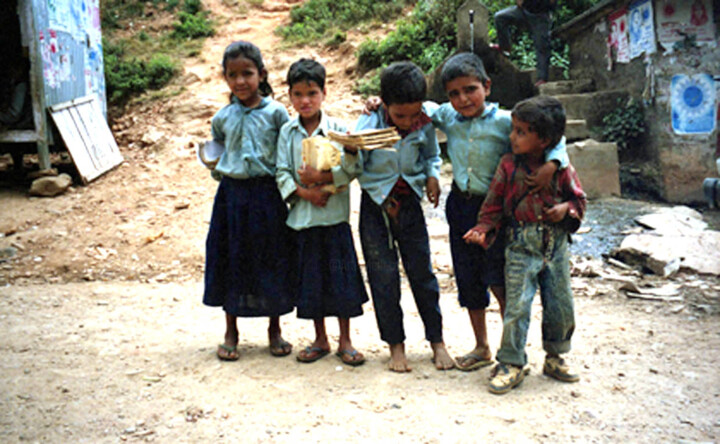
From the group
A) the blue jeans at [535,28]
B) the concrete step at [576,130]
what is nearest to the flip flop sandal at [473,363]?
the concrete step at [576,130]

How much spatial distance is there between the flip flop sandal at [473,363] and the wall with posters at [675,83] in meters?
4.94

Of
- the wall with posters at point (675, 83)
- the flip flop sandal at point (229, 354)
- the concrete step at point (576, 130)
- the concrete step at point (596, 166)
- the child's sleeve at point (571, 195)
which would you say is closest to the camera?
the child's sleeve at point (571, 195)

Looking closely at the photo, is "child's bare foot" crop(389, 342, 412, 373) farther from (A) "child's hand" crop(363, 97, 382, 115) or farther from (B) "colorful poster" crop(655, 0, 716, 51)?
(B) "colorful poster" crop(655, 0, 716, 51)

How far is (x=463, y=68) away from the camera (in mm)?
2742

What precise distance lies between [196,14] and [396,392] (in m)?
11.3

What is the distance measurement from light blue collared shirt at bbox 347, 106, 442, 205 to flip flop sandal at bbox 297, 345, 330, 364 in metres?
0.88

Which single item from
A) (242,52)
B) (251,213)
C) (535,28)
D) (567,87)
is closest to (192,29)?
(535,28)

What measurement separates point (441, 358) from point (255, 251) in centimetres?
110

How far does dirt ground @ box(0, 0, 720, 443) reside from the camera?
96.4 inches

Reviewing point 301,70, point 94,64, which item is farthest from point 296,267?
point 94,64

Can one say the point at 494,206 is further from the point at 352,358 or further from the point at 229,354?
the point at 229,354

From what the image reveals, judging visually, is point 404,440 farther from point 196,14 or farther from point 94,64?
point 196,14

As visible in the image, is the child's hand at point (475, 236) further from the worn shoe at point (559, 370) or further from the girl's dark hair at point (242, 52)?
the girl's dark hair at point (242, 52)

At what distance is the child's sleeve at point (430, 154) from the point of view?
2938 millimetres
